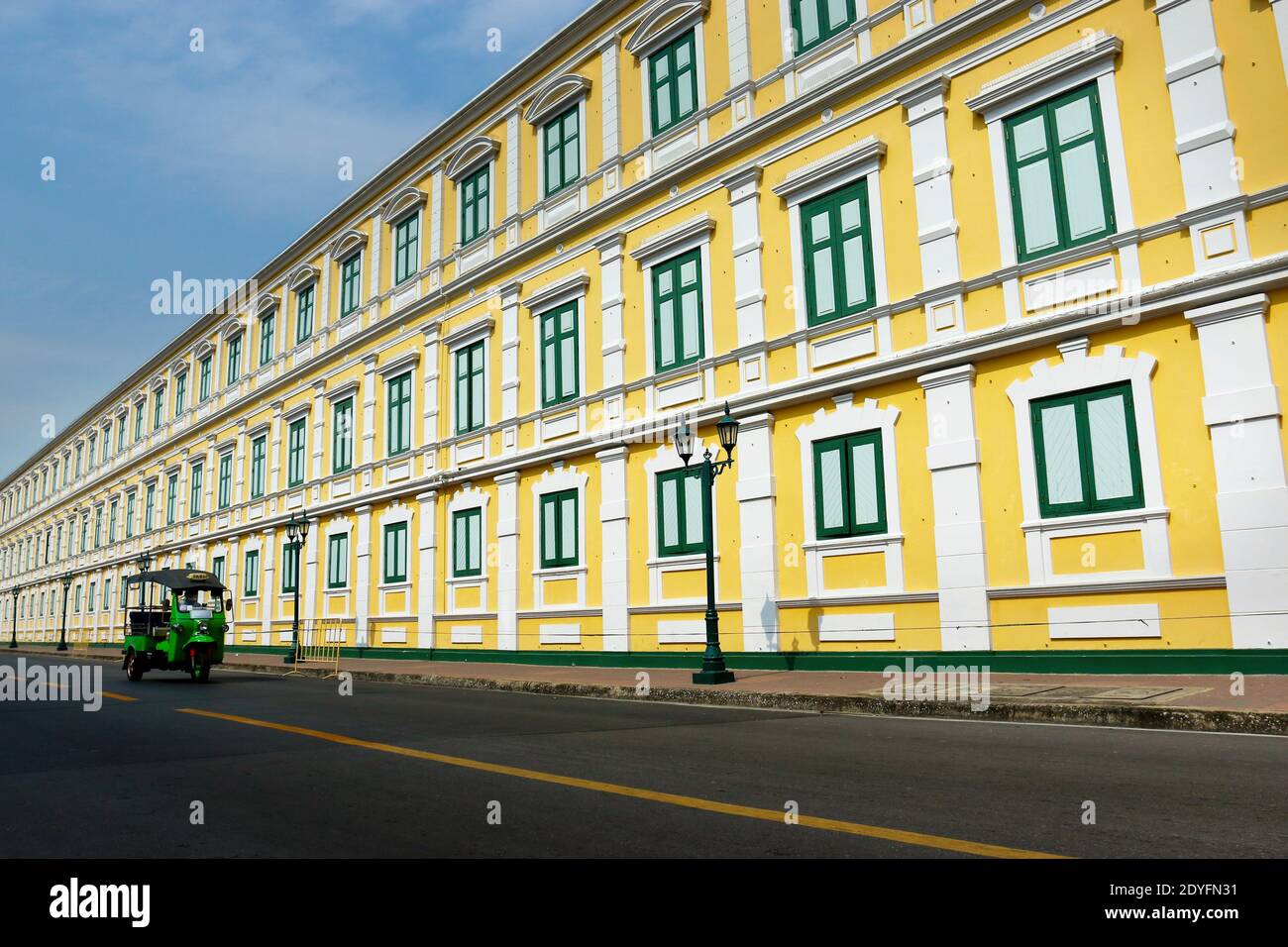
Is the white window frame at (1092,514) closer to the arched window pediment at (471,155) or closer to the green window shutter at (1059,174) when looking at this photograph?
the green window shutter at (1059,174)

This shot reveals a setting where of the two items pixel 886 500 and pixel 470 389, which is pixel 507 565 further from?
pixel 886 500

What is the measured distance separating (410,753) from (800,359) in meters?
10.5

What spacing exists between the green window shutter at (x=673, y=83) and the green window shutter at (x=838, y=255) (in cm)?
434

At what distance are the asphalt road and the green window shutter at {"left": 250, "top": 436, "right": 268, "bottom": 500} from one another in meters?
25.1

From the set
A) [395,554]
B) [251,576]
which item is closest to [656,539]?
[395,554]

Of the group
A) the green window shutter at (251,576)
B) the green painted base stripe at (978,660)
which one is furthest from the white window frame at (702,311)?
the green window shutter at (251,576)

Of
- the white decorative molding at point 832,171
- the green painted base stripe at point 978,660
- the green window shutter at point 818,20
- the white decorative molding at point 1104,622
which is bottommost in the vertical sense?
the green painted base stripe at point 978,660

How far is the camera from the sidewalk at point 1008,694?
883cm

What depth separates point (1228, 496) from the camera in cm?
1148

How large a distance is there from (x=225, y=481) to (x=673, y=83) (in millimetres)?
26824

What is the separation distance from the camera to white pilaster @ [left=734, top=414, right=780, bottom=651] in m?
16.2

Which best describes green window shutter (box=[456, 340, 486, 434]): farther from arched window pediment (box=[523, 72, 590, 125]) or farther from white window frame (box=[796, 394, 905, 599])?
white window frame (box=[796, 394, 905, 599])

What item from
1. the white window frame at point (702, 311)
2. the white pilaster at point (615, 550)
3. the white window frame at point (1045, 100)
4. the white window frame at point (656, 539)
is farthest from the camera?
the white pilaster at point (615, 550)

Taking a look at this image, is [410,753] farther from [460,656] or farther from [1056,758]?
[460,656]
